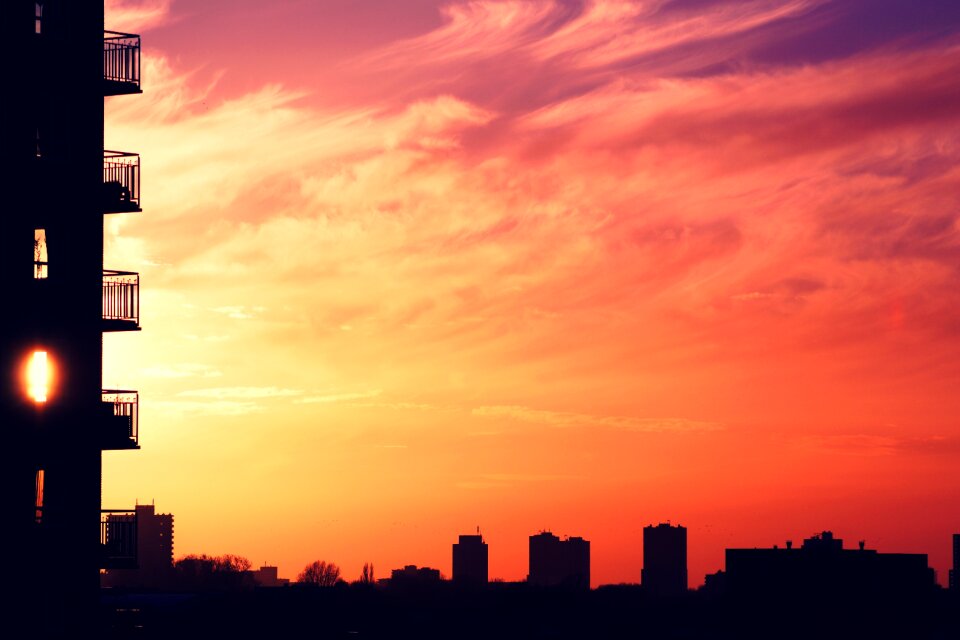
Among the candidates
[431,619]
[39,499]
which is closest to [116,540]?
[39,499]

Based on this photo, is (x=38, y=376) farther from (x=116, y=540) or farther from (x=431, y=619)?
(x=431, y=619)

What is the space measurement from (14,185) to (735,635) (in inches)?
6245

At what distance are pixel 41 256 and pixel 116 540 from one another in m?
10.1

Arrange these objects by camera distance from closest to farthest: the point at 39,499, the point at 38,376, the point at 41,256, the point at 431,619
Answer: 1. the point at 39,499
2. the point at 38,376
3. the point at 41,256
4. the point at 431,619

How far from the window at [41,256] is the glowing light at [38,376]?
8.93ft

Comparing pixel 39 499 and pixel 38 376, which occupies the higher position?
pixel 38 376

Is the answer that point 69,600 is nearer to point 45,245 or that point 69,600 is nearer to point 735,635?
point 45,245

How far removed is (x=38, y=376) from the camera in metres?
51.0

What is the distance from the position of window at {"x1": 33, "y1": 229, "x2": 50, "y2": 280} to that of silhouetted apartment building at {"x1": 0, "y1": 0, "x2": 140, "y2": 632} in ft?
0.13

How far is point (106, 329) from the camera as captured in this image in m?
52.9

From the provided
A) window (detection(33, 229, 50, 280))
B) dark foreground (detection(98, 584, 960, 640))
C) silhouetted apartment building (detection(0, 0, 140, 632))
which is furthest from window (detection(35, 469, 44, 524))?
dark foreground (detection(98, 584, 960, 640))

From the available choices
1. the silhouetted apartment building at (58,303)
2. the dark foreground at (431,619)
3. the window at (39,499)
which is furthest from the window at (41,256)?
the dark foreground at (431,619)

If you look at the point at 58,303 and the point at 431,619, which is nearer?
the point at 58,303

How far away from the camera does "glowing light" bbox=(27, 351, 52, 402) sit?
50719mm
